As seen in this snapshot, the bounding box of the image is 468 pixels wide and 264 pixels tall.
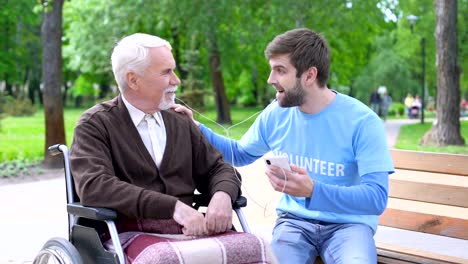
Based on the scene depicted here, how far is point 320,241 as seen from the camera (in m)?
3.85

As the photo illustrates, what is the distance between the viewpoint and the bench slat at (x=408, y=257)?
3878 mm

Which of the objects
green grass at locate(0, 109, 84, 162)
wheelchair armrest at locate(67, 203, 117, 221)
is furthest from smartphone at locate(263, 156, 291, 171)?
green grass at locate(0, 109, 84, 162)

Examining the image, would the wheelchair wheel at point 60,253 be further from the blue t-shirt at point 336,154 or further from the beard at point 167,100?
the blue t-shirt at point 336,154

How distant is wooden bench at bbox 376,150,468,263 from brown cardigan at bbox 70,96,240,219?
3.30 ft

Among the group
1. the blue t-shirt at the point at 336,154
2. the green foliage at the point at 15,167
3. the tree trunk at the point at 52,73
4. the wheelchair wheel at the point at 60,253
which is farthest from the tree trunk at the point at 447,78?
the wheelchair wheel at the point at 60,253

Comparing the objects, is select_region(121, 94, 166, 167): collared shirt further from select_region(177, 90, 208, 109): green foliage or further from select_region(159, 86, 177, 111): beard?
select_region(177, 90, 208, 109): green foliage

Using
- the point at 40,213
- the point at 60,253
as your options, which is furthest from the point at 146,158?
the point at 40,213

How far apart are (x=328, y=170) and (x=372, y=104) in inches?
1434

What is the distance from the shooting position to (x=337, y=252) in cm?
372

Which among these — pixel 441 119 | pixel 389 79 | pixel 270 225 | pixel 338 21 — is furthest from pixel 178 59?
pixel 270 225

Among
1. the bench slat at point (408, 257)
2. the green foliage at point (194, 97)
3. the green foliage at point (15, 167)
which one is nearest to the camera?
the bench slat at point (408, 257)

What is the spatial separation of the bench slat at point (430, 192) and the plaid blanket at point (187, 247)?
132cm

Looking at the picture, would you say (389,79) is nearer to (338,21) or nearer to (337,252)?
(338,21)

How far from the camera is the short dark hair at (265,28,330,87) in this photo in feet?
12.0
